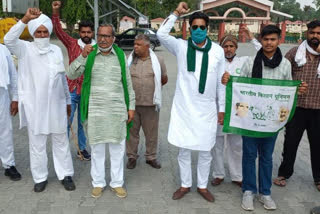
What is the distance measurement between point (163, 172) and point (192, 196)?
0.80 metres

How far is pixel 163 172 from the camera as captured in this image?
4.74 metres

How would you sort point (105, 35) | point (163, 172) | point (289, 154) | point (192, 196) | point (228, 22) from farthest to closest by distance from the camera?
1. point (228, 22)
2. point (163, 172)
3. point (289, 154)
4. point (192, 196)
5. point (105, 35)

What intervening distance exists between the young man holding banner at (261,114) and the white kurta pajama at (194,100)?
0.16 metres

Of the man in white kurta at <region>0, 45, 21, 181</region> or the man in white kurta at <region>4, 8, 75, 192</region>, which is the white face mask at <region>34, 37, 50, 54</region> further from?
the man in white kurta at <region>0, 45, 21, 181</region>

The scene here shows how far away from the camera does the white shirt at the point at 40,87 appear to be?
12.5 feet

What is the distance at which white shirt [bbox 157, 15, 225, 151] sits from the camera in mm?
3656

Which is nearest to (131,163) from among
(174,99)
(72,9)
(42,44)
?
(174,99)

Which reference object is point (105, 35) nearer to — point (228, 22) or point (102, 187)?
point (102, 187)

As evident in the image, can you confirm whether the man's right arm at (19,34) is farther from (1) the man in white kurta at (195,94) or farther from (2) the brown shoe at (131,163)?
(2) the brown shoe at (131,163)

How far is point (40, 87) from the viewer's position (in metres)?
3.83

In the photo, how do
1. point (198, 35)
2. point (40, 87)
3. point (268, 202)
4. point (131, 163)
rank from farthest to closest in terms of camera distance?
point (131, 163) → point (40, 87) → point (268, 202) → point (198, 35)

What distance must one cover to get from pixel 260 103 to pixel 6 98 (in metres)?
2.89

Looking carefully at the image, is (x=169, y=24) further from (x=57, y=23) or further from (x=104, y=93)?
(x=57, y=23)

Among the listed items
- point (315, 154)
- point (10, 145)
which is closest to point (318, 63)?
point (315, 154)
